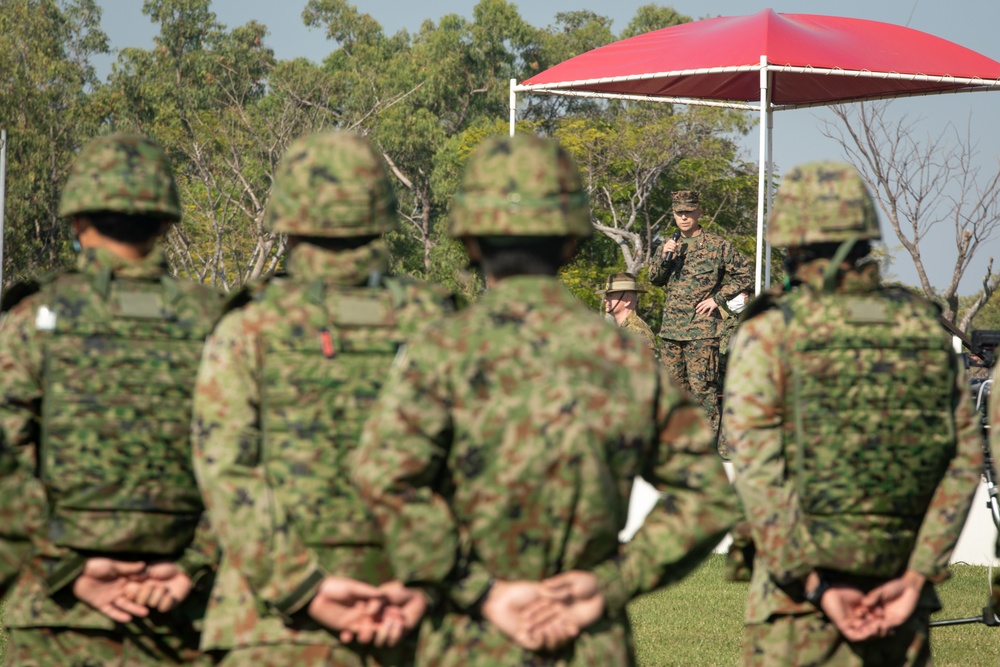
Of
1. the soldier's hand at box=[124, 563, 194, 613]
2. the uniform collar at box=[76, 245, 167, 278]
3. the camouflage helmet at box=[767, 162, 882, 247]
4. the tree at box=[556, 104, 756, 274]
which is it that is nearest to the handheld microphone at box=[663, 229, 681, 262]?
the camouflage helmet at box=[767, 162, 882, 247]

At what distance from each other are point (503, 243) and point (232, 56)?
65.8 meters

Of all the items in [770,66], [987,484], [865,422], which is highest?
[770,66]

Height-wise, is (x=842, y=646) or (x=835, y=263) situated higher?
(x=835, y=263)

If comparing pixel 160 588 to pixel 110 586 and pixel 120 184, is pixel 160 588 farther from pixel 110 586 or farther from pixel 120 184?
pixel 120 184

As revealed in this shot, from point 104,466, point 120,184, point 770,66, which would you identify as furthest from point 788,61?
point 104,466

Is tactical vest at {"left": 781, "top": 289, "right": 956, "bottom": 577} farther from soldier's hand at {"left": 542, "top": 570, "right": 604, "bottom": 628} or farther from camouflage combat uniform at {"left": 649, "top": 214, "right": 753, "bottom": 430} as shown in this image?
camouflage combat uniform at {"left": 649, "top": 214, "right": 753, "bottom": 430}

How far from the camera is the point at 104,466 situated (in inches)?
161

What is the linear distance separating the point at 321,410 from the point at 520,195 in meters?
0.81

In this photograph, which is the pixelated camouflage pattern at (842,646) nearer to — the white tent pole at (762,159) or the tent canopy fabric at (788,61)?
the white tent pole at (762,159)

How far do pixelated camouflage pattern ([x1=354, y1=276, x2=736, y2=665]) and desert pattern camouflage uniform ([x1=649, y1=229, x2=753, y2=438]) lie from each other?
8709 mm

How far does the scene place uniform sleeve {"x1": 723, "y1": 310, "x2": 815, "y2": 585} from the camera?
13.7 feet

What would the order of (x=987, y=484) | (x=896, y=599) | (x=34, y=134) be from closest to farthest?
1. (x=896, y=599)
2. (x=987, y=484)
3. (x=34, y=134)

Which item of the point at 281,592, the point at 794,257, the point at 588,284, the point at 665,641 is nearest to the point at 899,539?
the point at 794,257

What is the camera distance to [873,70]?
514 inches
